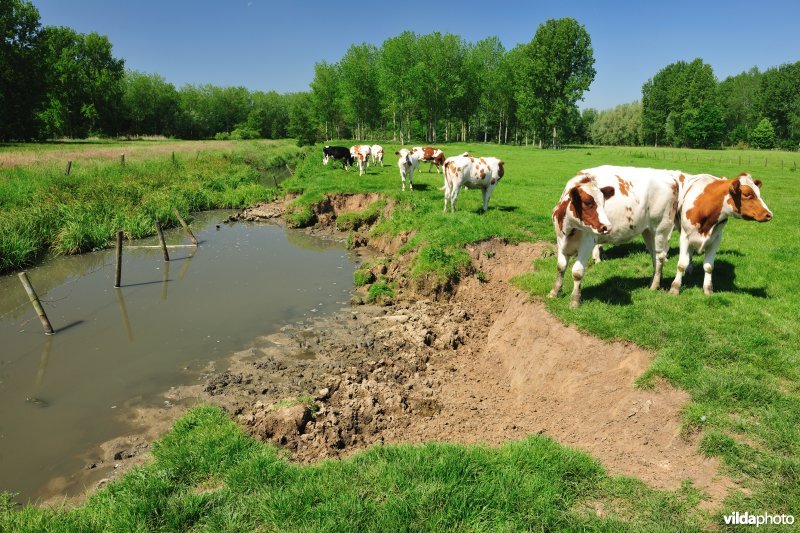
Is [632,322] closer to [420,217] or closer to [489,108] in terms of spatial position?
[420,217]

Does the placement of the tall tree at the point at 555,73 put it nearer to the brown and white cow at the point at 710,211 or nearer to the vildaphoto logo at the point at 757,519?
the brown and white cow at the point at 710,211

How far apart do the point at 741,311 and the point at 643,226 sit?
210 cm

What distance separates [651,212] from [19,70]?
65.9m

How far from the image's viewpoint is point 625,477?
452 cm

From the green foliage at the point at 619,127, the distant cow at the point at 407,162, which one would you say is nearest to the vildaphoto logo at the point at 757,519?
the distant cow at the point at 407,162

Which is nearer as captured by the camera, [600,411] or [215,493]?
[215,493]

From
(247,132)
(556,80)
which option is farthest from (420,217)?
(247,132)

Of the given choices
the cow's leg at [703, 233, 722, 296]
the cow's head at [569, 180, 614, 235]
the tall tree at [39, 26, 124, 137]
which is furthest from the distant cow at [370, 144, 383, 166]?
the tall tree at [39, 26, 124, 137]

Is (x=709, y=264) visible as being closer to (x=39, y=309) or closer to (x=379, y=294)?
(x=379, y=294)

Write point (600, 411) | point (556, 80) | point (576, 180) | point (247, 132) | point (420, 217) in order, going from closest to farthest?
point (600, 411) → point (576, 180) → point (420, 217) → point (556, 80) → point (247, 132)

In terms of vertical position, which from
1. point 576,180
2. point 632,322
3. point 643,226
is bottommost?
point 632,322

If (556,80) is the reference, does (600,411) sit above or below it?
below

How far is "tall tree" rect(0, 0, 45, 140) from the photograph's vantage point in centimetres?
4600

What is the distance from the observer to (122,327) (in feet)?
36.0
